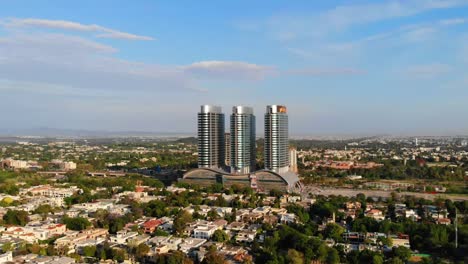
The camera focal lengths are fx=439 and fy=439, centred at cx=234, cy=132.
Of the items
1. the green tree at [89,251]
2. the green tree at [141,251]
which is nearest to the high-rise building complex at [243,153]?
the green tree at [141,251]

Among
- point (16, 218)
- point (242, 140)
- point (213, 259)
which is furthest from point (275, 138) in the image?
point (213, 259)

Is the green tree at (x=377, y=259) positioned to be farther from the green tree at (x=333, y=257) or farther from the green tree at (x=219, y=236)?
the green tree at (x=219, y=236)

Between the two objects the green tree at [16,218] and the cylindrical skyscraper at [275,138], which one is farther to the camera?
the cylindrical skyscraper at [275,138]

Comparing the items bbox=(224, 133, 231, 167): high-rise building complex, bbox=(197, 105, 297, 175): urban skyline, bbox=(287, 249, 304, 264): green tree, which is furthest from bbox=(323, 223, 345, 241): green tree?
bbox=(224, 133, 231, 167): high-rise building complex

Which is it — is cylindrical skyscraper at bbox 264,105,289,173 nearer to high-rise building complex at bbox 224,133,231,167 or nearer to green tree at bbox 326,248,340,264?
high-rise building complex at bbox 224,133,231,167

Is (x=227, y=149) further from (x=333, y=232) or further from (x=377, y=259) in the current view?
(x=377, y=259)
